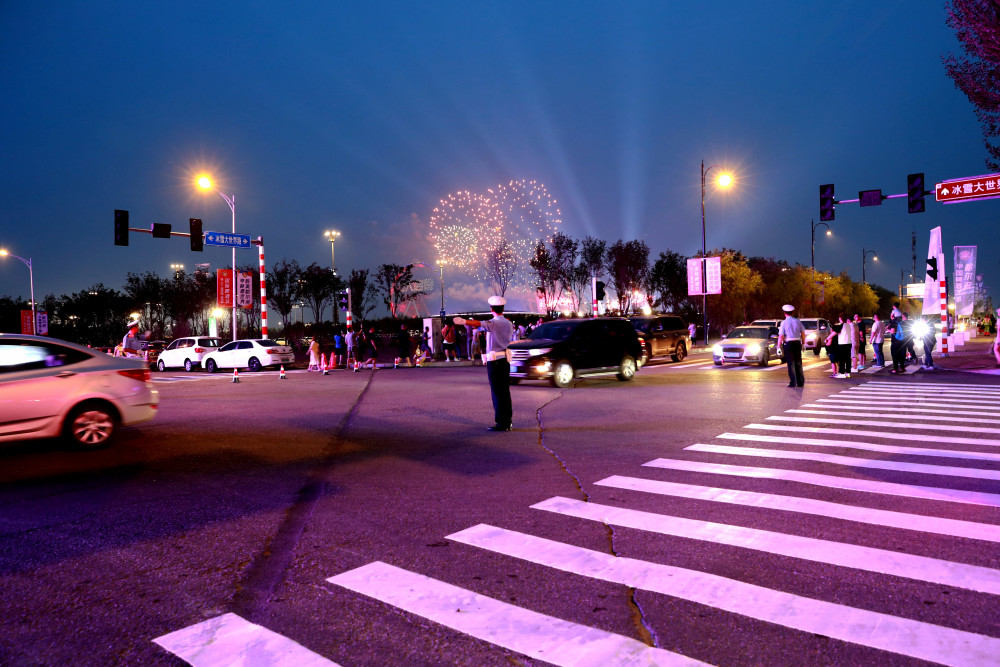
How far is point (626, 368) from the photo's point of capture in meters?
19.1

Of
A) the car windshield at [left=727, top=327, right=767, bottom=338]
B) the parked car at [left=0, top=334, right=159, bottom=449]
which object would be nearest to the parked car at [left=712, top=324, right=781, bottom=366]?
the car windshield at [left=727, top=327, right=767, bottom=338]

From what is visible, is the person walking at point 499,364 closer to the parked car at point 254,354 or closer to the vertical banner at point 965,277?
the parked car at point 254,354

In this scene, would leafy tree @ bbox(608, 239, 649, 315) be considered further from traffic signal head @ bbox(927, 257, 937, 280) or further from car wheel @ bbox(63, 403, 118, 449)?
car wheel @ bbox(63, 403, 118, 449)

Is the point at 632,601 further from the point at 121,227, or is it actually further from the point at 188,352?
the point at 188,352

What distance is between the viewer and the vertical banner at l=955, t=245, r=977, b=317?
35.5 m

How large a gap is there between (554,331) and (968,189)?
56.0 ft

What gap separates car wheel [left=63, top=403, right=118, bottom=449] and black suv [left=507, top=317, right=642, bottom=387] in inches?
391

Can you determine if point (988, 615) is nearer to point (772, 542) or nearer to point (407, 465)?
point (772, 542)

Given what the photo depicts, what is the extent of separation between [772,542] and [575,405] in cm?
873

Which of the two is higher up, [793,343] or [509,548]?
[793,343]

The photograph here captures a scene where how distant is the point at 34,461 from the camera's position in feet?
26.3

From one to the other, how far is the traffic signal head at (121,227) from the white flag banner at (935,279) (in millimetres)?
34800

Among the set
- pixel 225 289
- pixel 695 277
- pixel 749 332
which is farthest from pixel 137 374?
pixel 695 277

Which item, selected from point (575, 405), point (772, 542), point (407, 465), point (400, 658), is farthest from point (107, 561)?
point (575, 405)
